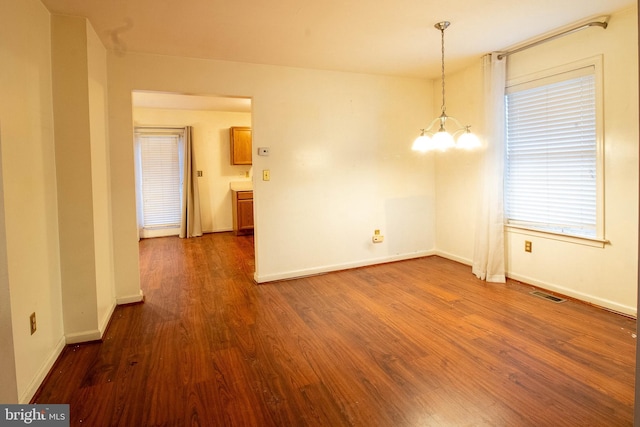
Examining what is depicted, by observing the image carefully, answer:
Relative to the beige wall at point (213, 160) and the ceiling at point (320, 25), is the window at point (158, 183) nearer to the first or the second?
the beige wall at point (213, 160)

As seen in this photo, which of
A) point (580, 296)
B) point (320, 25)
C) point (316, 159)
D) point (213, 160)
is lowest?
point (580, 296)

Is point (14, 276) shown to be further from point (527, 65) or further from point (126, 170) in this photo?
point (527, 65)

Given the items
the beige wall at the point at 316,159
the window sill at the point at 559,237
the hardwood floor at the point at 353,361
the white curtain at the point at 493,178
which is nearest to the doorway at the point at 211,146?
the beige wall at the point at 316,159

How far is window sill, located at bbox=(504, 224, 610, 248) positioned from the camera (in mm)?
3182

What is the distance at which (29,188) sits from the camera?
2148 millimetres

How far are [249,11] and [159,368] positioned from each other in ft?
8.44

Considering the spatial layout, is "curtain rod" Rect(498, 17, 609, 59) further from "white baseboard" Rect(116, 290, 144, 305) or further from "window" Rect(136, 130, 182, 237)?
"window" Rect(136, 130, 182, 237)

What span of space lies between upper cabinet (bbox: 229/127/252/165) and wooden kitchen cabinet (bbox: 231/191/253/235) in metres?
0.75

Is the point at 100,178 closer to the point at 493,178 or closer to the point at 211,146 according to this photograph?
the point at 493,178

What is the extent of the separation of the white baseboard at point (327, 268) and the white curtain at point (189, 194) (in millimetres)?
3375

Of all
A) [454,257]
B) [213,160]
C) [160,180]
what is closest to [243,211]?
[213,160]

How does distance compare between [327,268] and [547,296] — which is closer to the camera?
[547,296]

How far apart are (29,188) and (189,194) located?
495cm

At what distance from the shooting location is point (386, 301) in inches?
137
